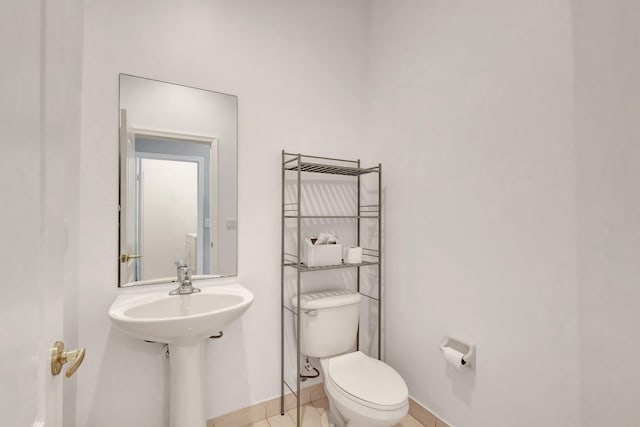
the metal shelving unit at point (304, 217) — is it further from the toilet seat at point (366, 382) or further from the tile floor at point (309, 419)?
the toilet seat at point (366, 382)

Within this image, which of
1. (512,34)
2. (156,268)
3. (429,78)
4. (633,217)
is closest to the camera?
(633,217)

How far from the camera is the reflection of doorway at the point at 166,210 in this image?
4.89 feet

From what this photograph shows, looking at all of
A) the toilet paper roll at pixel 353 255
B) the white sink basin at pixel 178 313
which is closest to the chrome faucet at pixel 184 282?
the white sink basin at pixel 178 313

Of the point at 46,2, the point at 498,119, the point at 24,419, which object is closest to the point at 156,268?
the point at 24,419

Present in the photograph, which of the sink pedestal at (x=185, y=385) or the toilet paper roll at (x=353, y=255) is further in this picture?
the toilet paper roll at (x=353, y=255)

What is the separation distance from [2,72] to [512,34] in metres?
1.68

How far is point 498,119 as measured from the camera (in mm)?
1360

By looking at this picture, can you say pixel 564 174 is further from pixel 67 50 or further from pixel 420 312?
pixel 67 50

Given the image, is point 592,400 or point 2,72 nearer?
point 2,72

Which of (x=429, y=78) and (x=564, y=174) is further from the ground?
(x=429, y=78)

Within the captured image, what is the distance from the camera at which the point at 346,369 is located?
160cm

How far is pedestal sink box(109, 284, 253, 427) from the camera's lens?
1.15 metres

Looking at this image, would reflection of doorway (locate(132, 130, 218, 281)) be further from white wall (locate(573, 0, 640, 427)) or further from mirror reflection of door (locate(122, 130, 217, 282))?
white wall (locate(573, 0, 640, 427))

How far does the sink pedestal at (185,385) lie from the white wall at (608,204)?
1.57 meters
